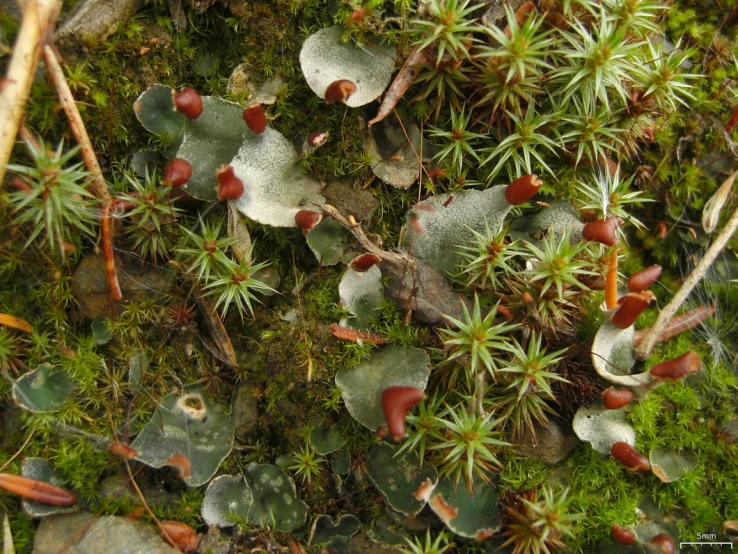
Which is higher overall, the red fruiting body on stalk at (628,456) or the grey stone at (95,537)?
the red fruiting body on stalk at (628,456)

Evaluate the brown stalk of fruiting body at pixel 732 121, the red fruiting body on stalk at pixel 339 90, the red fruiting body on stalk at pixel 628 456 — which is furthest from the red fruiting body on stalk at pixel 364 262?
the brown stalk of fruiting body at pixel 732 121

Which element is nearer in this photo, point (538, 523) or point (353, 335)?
point (538, 523)

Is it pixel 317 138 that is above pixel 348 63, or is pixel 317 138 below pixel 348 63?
below

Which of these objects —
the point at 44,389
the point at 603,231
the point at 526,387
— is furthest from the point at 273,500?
the point at 603,231

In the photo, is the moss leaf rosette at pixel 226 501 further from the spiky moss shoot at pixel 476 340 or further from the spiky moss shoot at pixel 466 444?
the spiky moss shoot at pixel 476 340

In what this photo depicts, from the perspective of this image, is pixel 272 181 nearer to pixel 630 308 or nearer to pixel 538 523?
pixel 630 308

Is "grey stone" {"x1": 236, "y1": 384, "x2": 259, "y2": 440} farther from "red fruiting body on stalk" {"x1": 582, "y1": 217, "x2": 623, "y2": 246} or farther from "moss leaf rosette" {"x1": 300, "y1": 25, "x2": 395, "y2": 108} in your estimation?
"red fruiting body on stalk" {"x1": 582, "y1": 217, "x2": 623, "y2": 246}

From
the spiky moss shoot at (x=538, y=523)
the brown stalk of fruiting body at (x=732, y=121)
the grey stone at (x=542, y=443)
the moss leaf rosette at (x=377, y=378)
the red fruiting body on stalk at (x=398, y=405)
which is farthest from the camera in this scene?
the brown stalk of fruiting body at (x=732, y=121)
